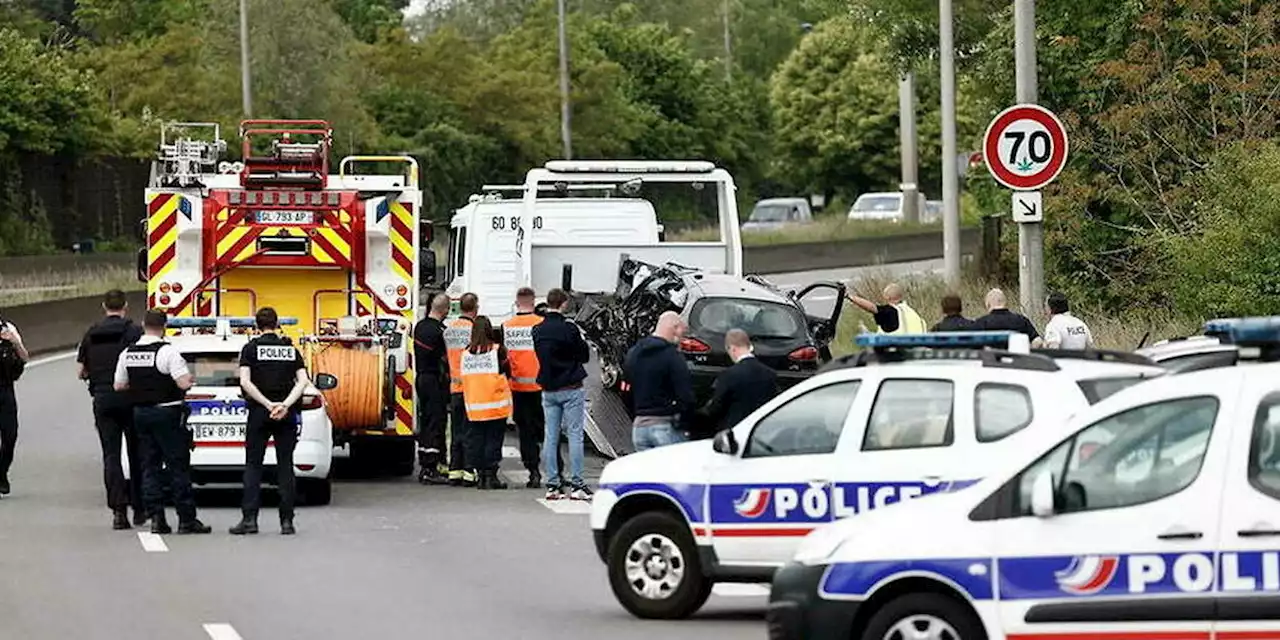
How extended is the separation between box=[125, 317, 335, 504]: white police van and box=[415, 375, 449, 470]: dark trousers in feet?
7.19

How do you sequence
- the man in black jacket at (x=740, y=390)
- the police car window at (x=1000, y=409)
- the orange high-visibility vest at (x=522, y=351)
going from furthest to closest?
the orange high-visibility vest at (x=522, y=351) → the man in black jacket at (x=740, y=390) → the police car window at (x=1000, y=409)

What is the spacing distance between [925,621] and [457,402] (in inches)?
483

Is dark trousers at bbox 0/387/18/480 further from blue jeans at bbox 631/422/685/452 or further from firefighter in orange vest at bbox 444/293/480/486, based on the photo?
blue jeans at bbox 631/422/685/452

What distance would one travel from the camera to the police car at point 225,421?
1973 centimetres

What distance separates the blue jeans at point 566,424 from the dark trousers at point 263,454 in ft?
9.27

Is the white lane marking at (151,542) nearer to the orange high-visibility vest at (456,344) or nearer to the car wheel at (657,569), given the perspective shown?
the orange high-visibility vest at (456,344)

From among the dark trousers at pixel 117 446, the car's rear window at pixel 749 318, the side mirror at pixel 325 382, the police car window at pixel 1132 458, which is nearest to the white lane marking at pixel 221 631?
the police car window at pixel 1132 458

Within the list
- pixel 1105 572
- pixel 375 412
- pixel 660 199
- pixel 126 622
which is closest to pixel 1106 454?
pixel 1105 572

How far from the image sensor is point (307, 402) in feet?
65.2

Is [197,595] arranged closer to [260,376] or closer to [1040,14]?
[260,376]

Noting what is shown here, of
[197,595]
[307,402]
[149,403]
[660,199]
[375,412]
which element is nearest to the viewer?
[197,595]

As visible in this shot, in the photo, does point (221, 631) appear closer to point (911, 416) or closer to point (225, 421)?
point (911, 416)

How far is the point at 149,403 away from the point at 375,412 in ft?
12.1

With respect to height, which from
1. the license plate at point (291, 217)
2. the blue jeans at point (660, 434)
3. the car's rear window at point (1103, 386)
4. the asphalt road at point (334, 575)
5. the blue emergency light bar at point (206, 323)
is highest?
the license plate at point (291, 217)
